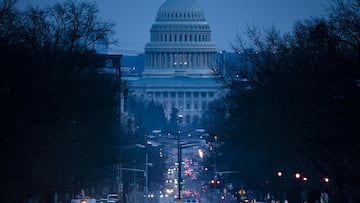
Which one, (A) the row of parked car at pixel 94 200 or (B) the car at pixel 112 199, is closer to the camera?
(A) the row of parked car at pixel 94 200

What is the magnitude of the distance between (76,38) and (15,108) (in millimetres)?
18463

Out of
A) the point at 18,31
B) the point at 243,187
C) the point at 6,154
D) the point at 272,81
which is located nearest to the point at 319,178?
the point at 272,81

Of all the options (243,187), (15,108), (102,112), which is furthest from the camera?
(243,187)

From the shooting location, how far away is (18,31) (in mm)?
56281

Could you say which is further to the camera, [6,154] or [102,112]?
[102,112]

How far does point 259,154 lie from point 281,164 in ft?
13.2

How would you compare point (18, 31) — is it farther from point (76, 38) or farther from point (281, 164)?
point (281, 164)

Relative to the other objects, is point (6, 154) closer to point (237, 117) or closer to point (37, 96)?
point (37, 96)

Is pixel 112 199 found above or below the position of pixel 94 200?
above

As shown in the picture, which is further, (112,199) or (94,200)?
(112,199)

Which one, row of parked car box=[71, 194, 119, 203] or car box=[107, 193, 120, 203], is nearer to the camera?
row of parked car box=[71, 194, 119, 203]

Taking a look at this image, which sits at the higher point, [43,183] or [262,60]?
[262,60]

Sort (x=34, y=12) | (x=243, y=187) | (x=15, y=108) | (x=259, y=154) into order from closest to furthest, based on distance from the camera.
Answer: (x=15, y=108) → (x=34, y=12) → (x=259, y=154) → (x=243, y=187)

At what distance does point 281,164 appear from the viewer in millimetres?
70125
